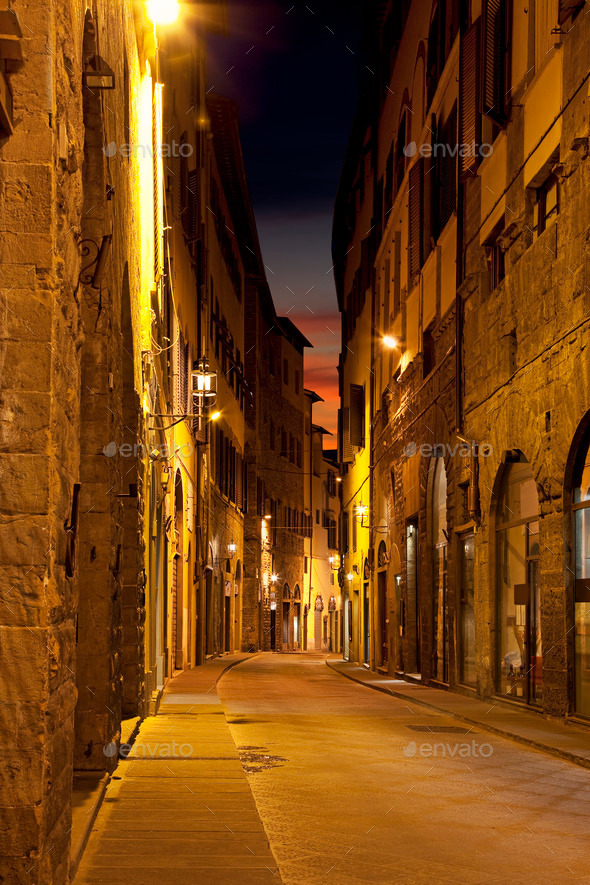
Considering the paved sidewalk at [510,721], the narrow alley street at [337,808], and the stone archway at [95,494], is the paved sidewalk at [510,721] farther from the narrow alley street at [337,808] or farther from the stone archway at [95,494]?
the stone archway at [95,494]

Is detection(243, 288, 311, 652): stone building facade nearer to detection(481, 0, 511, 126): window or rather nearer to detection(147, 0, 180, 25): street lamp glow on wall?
detection(481, 0, 511, 126): window

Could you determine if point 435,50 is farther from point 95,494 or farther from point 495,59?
→ point 95,494

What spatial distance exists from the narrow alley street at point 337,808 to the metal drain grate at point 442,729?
0.01 m

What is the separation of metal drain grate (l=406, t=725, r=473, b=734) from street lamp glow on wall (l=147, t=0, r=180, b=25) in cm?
866

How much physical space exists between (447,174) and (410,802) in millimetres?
14641

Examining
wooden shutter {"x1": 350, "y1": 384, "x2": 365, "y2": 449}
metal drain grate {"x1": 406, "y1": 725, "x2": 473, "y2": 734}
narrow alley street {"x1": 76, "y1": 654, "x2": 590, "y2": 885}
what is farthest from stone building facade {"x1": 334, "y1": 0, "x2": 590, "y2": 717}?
wooden shutter {"x1": 350, "y1": 384, "x2": 365, "y2": 449}

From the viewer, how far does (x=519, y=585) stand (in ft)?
49.9

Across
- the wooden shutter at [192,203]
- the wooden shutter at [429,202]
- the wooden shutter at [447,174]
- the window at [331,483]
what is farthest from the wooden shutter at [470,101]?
the window at [331,483]

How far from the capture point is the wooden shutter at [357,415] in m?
34.1

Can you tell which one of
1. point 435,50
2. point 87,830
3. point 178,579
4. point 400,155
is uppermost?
point 435,50

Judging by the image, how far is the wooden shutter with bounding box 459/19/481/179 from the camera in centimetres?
1698

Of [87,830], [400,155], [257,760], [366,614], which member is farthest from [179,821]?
[366,614]

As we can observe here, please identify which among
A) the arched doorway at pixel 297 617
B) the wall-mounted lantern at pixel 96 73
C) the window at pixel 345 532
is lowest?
the arched doorway at pixel 297 617

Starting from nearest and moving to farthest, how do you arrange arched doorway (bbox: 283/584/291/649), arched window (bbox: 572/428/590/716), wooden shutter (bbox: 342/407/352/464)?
1. arched window (bbox: 572/428/590/716)
2. wooden shutter (bbox: 342/407/352/464)
3. arched doorway (bbox: 283/584/291/649)
